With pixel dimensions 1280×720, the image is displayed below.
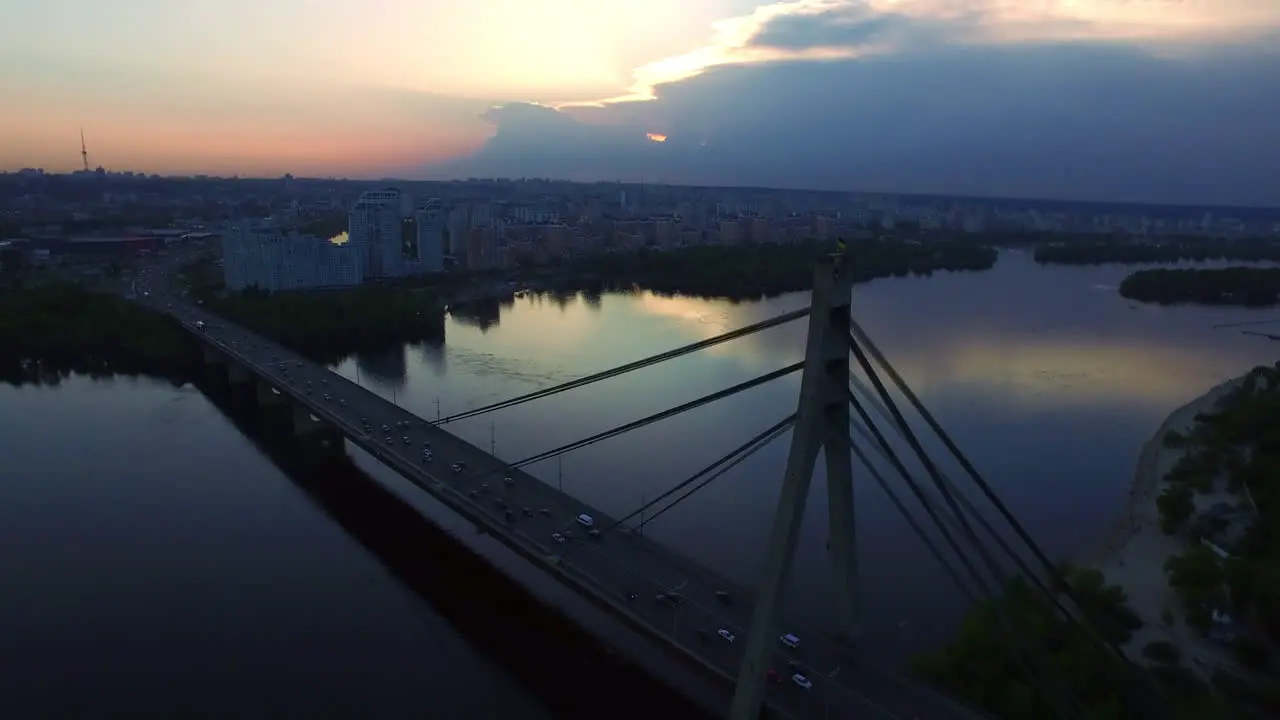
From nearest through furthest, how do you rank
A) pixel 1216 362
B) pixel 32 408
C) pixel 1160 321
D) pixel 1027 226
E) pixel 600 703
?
1. pixel 600 703
2. pixel 32 408
3. pixel 1216 362
4. pixel 1160 321
5. pixel 1027 226

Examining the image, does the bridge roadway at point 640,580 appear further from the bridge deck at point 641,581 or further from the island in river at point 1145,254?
the island in river at point 1145,254

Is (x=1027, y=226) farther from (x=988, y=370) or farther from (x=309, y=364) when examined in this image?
(x=309, y=364)

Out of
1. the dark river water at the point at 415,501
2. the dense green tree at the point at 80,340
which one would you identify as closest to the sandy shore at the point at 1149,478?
the dark river water at the point at 415,501

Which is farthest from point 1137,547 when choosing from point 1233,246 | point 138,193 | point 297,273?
point 138,193

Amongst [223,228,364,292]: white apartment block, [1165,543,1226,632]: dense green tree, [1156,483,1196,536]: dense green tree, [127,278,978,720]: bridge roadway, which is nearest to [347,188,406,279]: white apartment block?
[223,228,364,292]: white apartment block

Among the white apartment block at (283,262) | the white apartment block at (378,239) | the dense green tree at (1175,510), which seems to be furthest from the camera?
the white apartment block at (378,239)

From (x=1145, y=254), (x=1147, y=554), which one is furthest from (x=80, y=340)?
(x=1145, y=254)
